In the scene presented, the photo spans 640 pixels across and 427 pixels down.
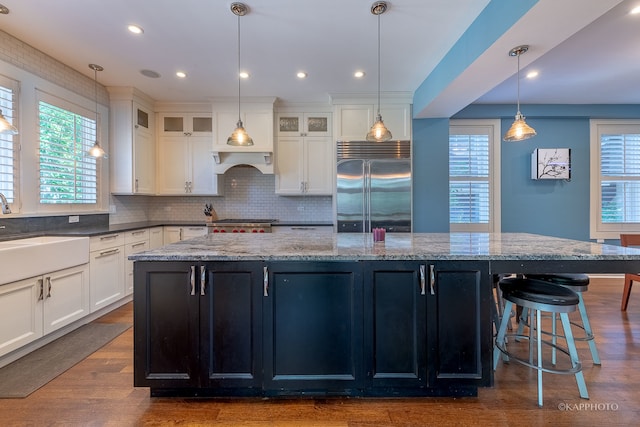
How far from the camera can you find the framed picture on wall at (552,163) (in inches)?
181

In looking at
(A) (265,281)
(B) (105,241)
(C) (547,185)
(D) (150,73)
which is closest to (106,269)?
(B) (105,241)

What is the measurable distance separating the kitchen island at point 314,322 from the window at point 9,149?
2.12 m

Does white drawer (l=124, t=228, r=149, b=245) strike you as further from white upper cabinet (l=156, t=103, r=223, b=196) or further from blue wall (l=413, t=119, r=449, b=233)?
blue wall (l=413, t=119, r=449, b=233)

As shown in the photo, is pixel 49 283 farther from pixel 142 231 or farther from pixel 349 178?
pixel 349 178

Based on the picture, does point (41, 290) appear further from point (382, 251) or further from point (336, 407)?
point (382, 251)

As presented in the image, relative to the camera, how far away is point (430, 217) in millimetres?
4277

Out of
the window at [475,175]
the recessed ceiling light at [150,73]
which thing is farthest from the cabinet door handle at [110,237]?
the window at [475,175]

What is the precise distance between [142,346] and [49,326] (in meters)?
1.47

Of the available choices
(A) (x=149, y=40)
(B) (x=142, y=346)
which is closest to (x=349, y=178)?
(A) (x=149, y=40)

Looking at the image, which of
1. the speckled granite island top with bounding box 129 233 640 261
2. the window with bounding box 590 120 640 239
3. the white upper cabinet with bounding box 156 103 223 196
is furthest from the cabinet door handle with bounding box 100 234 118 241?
the window with bounding box 590 120 640 239

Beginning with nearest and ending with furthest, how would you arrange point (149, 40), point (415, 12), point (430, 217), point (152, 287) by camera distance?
point (152, 287), point (415, 12), point (149, 40), point (430, 217)

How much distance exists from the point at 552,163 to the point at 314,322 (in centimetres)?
481

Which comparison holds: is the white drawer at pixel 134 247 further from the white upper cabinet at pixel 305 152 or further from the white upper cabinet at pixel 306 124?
the white upper cabinet at pixel 306 124

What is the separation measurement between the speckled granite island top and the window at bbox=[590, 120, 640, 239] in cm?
370
